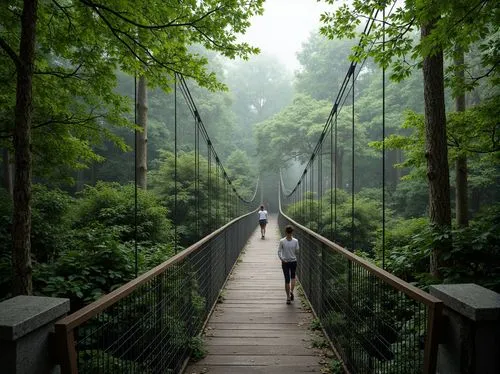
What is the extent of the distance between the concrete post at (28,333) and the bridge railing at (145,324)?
0.05 metres

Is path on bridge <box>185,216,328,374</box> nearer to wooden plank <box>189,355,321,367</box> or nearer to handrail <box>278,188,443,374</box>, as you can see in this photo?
wooden plank <box>189,355,321,367</box>

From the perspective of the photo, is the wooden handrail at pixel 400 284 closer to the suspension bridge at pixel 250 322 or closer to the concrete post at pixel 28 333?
the suspension bridge at pixel 250 322

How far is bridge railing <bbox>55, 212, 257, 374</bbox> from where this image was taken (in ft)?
4.54

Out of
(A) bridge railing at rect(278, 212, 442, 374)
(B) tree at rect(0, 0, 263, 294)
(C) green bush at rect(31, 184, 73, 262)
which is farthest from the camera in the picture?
(C) green bush at rect(31, 184, 73, 262)

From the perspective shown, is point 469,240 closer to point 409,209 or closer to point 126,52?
point 126,52

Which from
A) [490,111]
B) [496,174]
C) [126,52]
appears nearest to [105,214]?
[126,52]

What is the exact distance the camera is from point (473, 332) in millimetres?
1299

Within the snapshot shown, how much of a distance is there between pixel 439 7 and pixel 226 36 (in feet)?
6.93

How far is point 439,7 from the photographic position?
3.37m

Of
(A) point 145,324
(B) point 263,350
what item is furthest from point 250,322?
(A) point 145,324

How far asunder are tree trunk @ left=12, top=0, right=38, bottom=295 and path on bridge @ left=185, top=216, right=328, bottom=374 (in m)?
1.54

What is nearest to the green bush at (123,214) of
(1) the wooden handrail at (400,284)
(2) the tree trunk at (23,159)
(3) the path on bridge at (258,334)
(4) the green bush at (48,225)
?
(4) the green bush at (48,225)

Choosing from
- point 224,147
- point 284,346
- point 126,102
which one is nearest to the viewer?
point 284,346

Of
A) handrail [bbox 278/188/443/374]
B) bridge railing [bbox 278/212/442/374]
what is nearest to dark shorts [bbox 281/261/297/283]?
handrail [bbox 278/188/443/374]
